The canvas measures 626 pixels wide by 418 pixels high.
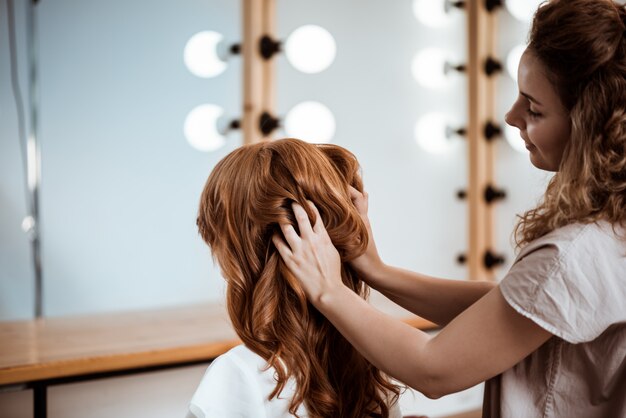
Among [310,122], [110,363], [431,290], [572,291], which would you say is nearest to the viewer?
[572,291]

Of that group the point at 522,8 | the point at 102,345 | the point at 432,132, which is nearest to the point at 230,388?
the point at 102,345

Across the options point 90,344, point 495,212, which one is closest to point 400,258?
point 495,212

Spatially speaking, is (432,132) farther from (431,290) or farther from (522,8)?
(431,290)

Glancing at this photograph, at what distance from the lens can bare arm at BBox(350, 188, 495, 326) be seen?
3.24ft

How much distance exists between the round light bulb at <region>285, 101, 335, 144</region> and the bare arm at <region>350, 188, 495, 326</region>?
93 cm

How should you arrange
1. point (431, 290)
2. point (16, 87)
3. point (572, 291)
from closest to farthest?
point (572, 291)
point (431, 290)
point (16, 87)

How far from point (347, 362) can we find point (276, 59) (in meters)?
1.19

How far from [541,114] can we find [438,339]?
299 mm

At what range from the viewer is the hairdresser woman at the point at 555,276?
0.71 metres

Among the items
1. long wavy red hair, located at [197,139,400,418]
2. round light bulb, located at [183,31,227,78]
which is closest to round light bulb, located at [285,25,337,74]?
round light bulb, located at [183,31,227,78]

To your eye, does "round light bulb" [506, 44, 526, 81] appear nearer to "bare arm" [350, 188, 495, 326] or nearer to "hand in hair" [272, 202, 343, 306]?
"bare arm" [350, 188, 495, 326]

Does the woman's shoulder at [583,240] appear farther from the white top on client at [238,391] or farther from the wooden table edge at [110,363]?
the wooden table edge at [110,363]

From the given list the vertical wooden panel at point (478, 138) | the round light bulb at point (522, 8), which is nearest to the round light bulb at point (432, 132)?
the vertical wooden panel at point (478, 138)

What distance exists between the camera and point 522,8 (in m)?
2.26
